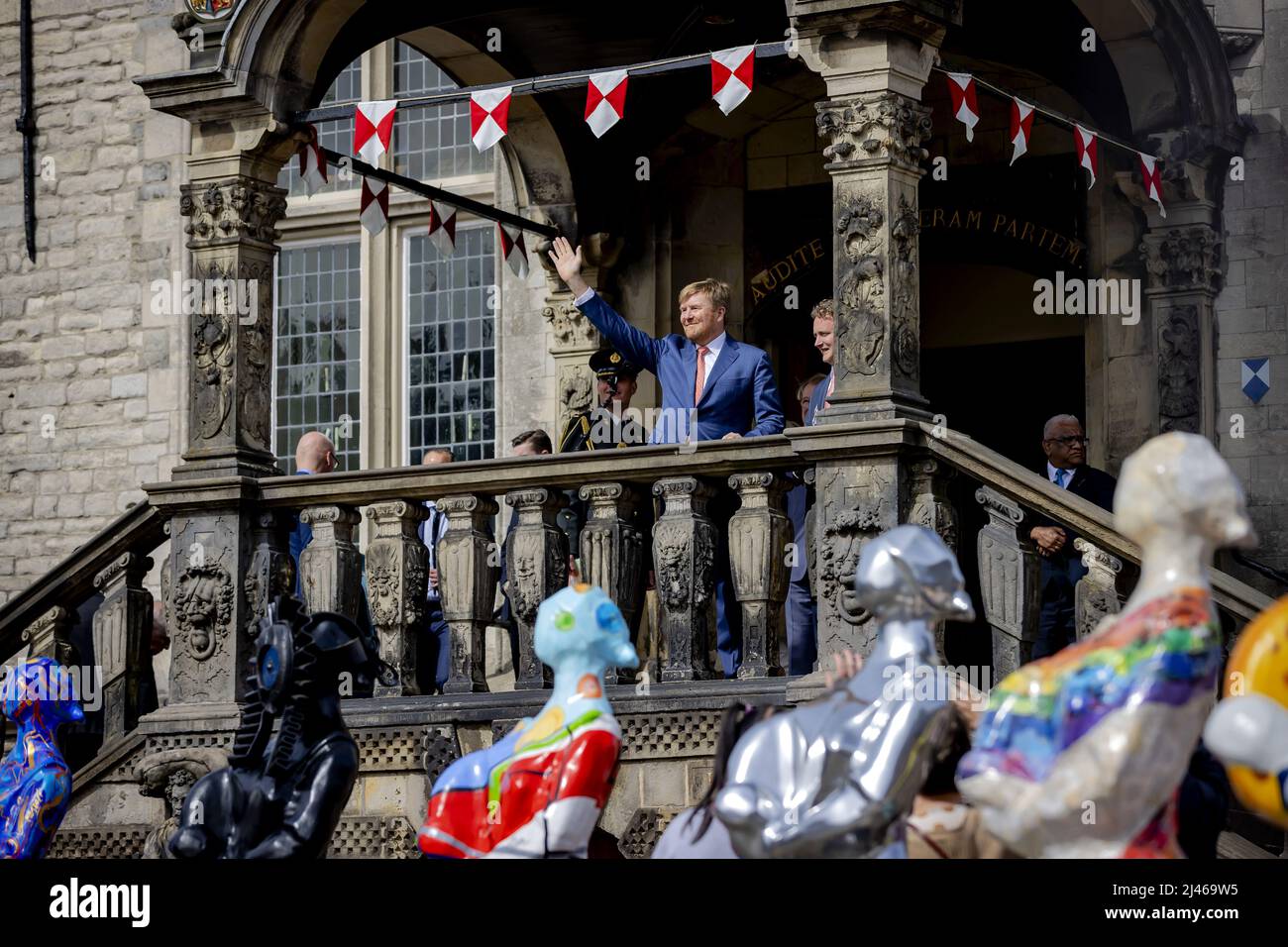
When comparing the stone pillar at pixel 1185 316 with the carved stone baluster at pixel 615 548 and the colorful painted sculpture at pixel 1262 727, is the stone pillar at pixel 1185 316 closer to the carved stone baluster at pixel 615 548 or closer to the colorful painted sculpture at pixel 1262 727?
the carved stone baluster at pixel 615 548

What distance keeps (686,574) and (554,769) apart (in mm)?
3475

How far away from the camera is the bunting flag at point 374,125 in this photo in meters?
11.2

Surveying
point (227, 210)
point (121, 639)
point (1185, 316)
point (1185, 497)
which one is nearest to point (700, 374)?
point (227, 210)

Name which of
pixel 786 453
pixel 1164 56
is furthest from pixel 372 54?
pixel 786 453

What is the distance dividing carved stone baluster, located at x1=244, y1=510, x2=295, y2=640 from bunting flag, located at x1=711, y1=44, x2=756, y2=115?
Result: 281 cm

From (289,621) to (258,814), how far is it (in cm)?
61

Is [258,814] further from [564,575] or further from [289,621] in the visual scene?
[564,575]

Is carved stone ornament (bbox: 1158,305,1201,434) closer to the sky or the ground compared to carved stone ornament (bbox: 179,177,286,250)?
closer to the ground

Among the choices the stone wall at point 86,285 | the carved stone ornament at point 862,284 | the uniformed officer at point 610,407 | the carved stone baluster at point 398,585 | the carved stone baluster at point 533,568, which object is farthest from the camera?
the stone wall at point 86,285

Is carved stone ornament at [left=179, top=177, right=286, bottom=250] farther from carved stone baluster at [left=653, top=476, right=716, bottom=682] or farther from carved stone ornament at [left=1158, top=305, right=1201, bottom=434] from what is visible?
carved stone ornament at [left=1158, top=305, right=1201, bottom=434]

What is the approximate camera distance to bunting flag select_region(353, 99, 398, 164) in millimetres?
11242

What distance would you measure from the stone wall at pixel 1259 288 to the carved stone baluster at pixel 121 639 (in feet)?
18.3

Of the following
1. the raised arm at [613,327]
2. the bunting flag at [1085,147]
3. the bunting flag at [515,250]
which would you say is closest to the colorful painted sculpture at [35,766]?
the raised arm at [613,327]

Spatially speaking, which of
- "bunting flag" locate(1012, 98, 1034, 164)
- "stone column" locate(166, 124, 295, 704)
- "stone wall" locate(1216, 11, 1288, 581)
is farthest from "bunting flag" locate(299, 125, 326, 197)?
"stone wall" locate(1216, 11, 1288, 581)
